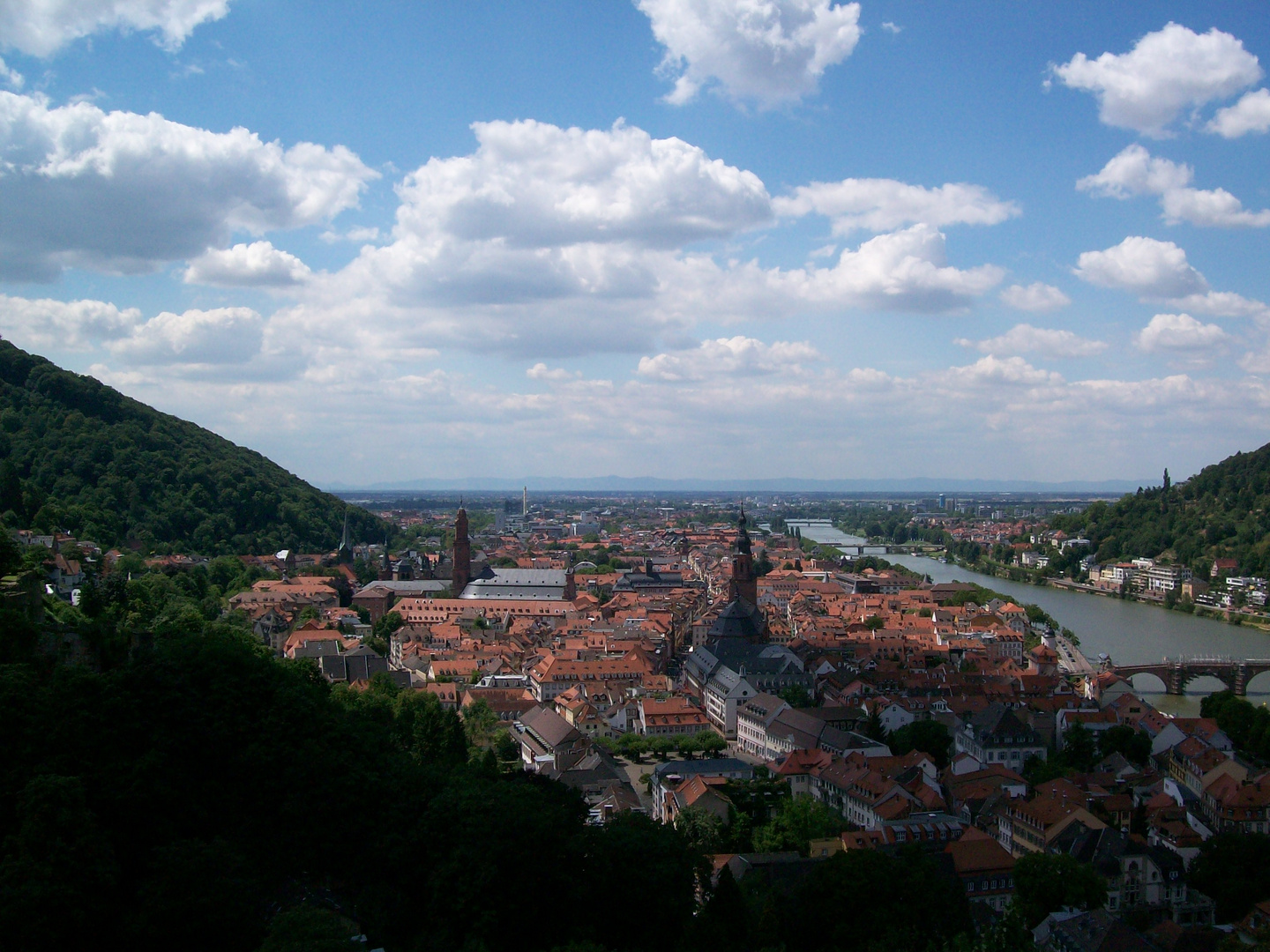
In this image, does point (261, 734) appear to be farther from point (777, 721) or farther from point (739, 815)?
point (777, 721)

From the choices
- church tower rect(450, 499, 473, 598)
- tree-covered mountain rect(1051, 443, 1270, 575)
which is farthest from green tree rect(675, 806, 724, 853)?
tree-covered mountain rect(1051, 443, 1270, 575)

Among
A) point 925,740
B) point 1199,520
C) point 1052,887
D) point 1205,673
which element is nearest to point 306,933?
point 1052,887

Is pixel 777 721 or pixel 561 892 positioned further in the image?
pixel 777 721

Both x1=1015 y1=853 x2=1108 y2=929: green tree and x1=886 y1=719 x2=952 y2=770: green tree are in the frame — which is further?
x1=886 y1=719 x2=952 y2=770: green tree

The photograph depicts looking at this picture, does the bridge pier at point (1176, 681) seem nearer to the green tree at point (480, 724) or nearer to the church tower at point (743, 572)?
the church tower at point (743, 572)

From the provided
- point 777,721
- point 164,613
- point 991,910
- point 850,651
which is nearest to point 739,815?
point 991,910

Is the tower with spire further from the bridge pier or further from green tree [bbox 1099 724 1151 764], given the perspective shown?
green tree [bbox 1099 724 1151 764]

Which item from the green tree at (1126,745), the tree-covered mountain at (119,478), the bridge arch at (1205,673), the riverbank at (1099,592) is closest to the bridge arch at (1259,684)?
the bridge arch at (1205,673)
